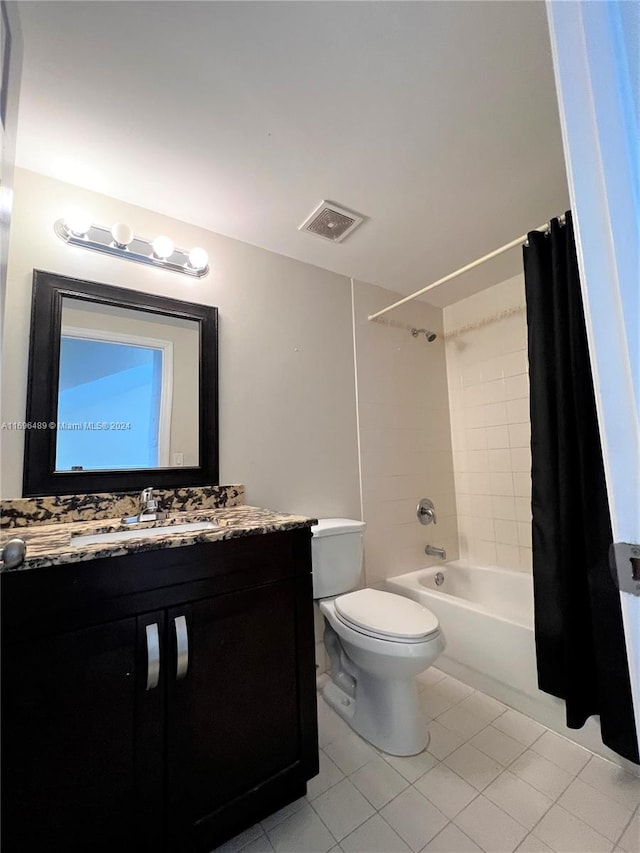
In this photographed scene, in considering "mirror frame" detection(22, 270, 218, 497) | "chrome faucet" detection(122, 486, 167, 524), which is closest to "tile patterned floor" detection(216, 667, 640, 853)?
"chrome faucet" detection(122, 486, 167, 524)

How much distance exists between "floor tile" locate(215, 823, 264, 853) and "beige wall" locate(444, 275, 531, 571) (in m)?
1.80

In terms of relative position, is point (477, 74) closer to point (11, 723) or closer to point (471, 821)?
point (11, 723)

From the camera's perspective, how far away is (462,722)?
59.5 inches

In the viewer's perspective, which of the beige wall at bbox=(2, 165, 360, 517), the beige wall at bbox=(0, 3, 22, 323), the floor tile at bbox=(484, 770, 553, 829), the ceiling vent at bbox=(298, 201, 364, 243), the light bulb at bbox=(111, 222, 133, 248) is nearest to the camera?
the beige wall at bbox=(0, 3, 22, 323)

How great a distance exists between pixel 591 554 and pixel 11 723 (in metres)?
1.66

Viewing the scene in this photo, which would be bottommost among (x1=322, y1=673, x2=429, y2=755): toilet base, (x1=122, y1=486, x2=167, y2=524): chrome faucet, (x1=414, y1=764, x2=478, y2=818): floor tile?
(x1=414, y1=764, x2=478, y2=818): floor tile

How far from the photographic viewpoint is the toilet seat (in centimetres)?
133

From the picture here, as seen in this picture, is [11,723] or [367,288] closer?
[11,723]

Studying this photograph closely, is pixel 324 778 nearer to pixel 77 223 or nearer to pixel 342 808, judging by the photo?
pixel 342 808

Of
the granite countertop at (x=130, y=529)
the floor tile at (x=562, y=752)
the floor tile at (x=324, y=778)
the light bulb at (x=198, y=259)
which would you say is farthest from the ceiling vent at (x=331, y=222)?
the floor tile at (x=562, y=752)

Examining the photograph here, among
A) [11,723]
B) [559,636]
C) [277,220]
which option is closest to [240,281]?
[277,220]

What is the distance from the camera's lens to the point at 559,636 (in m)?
1.38

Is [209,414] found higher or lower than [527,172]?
lower

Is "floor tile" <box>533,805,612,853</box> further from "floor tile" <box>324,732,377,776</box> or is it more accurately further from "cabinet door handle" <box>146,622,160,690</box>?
"cabinet door handle" <box>146,622,160,690</box>
